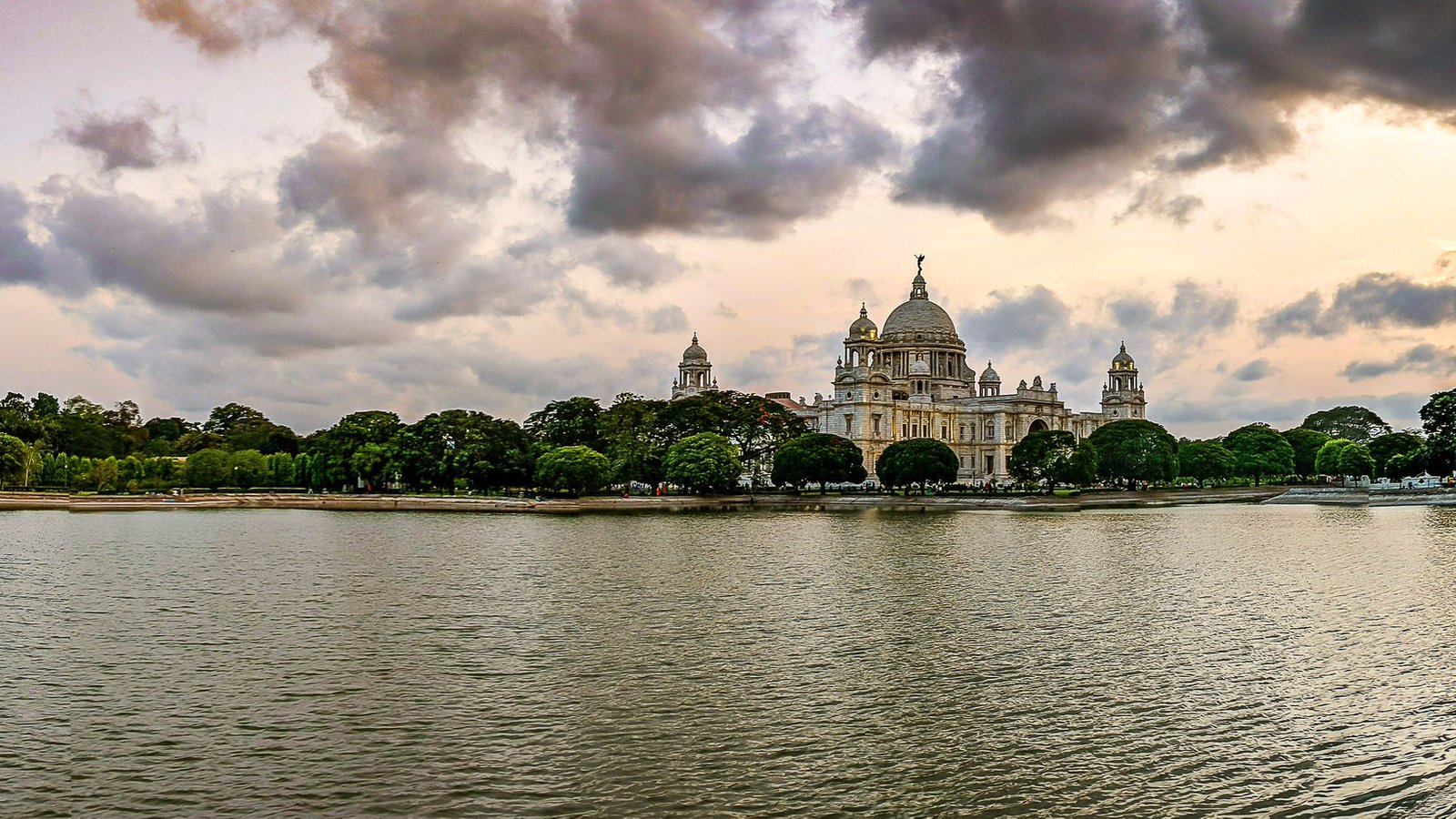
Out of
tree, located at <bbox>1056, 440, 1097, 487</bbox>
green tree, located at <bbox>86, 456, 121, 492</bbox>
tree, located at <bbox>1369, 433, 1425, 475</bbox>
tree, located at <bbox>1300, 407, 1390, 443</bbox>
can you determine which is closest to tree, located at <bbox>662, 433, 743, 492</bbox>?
tree, located at <bbox>1056, 440, 1097, 487</bbox>

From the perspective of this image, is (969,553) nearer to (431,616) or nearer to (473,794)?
(431,616)

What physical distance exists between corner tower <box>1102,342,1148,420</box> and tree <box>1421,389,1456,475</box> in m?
65.2

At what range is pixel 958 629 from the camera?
24812 mm

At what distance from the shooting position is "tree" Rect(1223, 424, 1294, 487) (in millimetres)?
109812

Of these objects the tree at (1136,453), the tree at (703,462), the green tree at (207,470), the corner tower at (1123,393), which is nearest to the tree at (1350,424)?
the corner tower at (1123,393)

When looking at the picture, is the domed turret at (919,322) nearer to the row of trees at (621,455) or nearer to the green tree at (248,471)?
the row of trees at (621,455)

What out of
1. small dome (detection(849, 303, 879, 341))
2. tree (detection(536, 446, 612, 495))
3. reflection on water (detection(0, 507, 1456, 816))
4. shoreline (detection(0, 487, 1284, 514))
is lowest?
reflection on water (detection(0, 507, 1456, 816))

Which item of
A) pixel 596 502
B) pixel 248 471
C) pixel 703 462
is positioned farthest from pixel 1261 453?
pixel 248 471

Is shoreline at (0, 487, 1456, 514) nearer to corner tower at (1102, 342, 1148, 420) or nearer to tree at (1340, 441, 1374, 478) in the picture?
tree at (1340, 441, 1374, 478)

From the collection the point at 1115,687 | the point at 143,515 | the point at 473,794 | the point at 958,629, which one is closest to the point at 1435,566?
the point at 958,629

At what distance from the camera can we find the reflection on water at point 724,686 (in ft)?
46.5

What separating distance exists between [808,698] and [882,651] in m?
4.25

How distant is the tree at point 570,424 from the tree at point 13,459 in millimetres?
34179

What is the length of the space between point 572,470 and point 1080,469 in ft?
118
